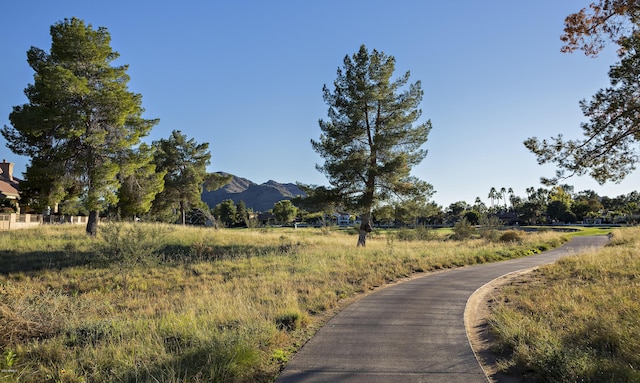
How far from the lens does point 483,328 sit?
863cm

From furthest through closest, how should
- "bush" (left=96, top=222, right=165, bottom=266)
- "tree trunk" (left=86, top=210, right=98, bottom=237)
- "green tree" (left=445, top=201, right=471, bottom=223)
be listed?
"green tree" (left=445, top=201, right=471, bottom=223) → "tree trunk" (left=86, top=210, right=98, bottom=237) → "bush" (left=96, top=222, right=165, bottom=266)

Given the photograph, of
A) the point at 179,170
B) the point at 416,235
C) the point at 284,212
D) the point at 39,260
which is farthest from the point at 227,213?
the point at 39,260

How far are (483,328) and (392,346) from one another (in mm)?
2919

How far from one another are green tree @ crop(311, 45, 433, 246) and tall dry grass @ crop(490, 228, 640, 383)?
13.5 metres

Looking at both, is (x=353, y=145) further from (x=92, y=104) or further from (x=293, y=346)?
(x=293, y=346)

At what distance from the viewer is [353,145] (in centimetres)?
2762

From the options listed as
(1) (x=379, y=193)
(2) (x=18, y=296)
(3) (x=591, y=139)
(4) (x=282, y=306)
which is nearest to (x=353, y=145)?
(1) (x=379, y=193)

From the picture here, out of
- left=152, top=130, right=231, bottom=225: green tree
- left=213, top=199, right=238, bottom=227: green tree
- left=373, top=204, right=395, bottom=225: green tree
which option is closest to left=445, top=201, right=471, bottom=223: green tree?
left=213, top=199, right=238, bottom=227: green tree

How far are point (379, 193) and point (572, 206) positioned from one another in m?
103

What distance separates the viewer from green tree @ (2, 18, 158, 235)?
23.1 metres

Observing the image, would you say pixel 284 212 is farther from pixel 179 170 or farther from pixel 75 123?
pixel 75 123

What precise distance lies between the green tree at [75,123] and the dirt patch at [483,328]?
22372 mm

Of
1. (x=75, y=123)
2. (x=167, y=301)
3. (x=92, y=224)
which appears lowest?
(x=167, y=301)

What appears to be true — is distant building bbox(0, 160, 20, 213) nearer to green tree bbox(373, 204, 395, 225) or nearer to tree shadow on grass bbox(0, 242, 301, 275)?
tree shadow on grass bbox(0, 242, 301, 275)
